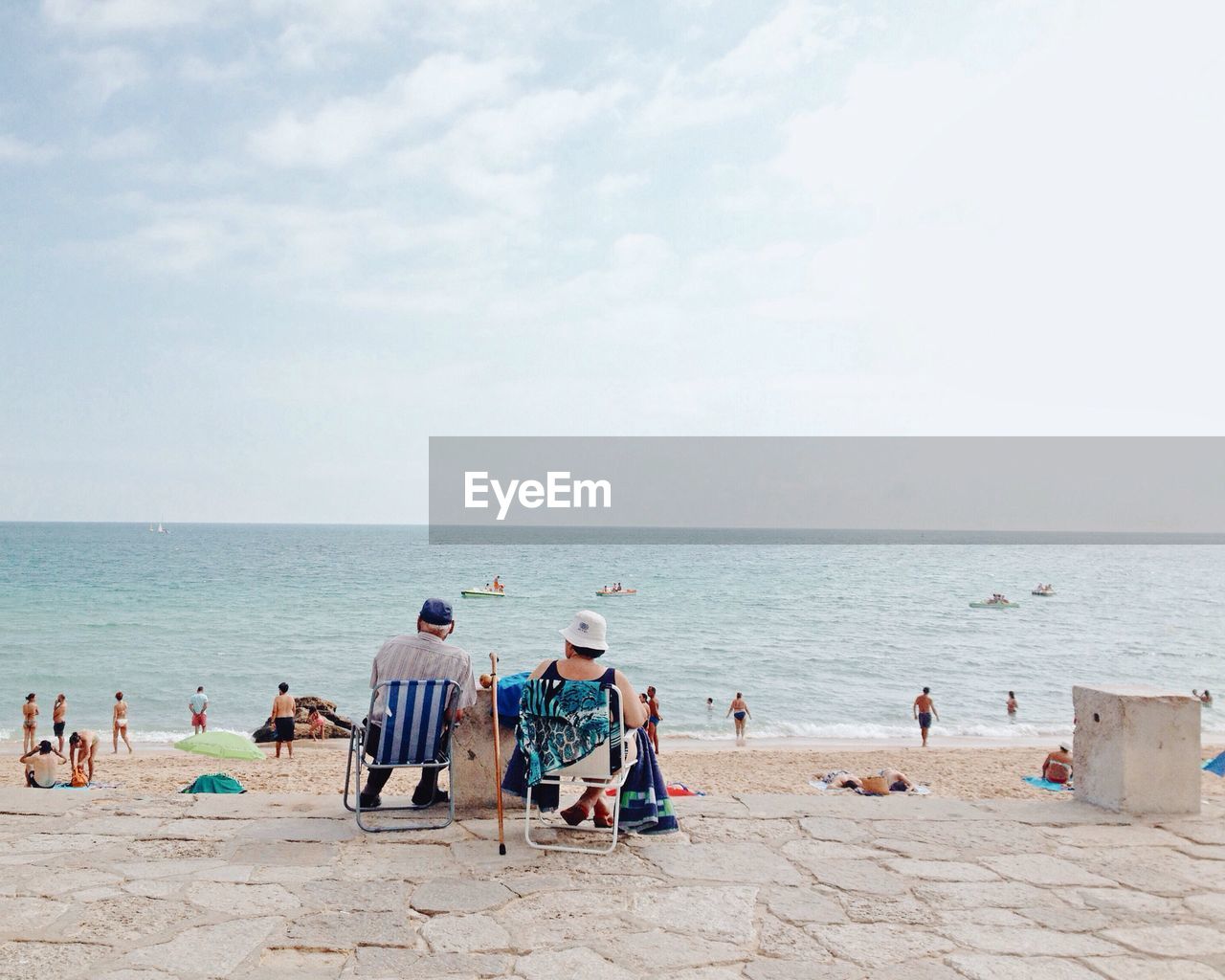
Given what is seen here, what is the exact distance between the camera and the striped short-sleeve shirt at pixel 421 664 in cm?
461

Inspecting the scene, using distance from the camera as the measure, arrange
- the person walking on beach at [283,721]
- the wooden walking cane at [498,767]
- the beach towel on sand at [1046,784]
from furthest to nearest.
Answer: the person walking on beach at [283,721] → the beach towel on sand at [1046,784] → the wooden walking cane at [498,767]

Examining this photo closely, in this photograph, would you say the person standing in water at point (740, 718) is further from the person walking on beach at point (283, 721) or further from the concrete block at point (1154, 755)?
the concrete block at point (1154, 755)

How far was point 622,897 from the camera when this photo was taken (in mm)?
3523

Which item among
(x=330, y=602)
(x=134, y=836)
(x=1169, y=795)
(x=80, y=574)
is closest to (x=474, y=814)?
(x=134, y=836)

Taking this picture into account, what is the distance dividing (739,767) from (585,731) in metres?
11.7

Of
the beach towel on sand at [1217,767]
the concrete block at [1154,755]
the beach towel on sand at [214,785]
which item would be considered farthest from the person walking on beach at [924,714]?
the concrete block at [1154,755]

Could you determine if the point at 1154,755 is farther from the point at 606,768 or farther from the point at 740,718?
the point at 740,718

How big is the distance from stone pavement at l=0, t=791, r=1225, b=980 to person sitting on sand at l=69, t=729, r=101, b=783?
8.96 metres

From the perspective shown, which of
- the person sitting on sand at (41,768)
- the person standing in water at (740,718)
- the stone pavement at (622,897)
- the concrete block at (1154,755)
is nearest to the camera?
the stone pavement at (622,897)

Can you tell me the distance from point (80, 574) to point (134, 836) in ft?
237

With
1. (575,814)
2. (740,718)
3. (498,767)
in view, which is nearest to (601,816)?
(575,814)

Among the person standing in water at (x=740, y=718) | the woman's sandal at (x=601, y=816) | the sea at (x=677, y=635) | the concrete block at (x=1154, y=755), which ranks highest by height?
the concrete block at (x=1154, y=755)

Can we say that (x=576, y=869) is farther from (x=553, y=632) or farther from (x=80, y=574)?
(x=80, y=574)

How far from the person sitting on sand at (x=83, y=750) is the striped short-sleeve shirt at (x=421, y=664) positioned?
9999 millimetres
